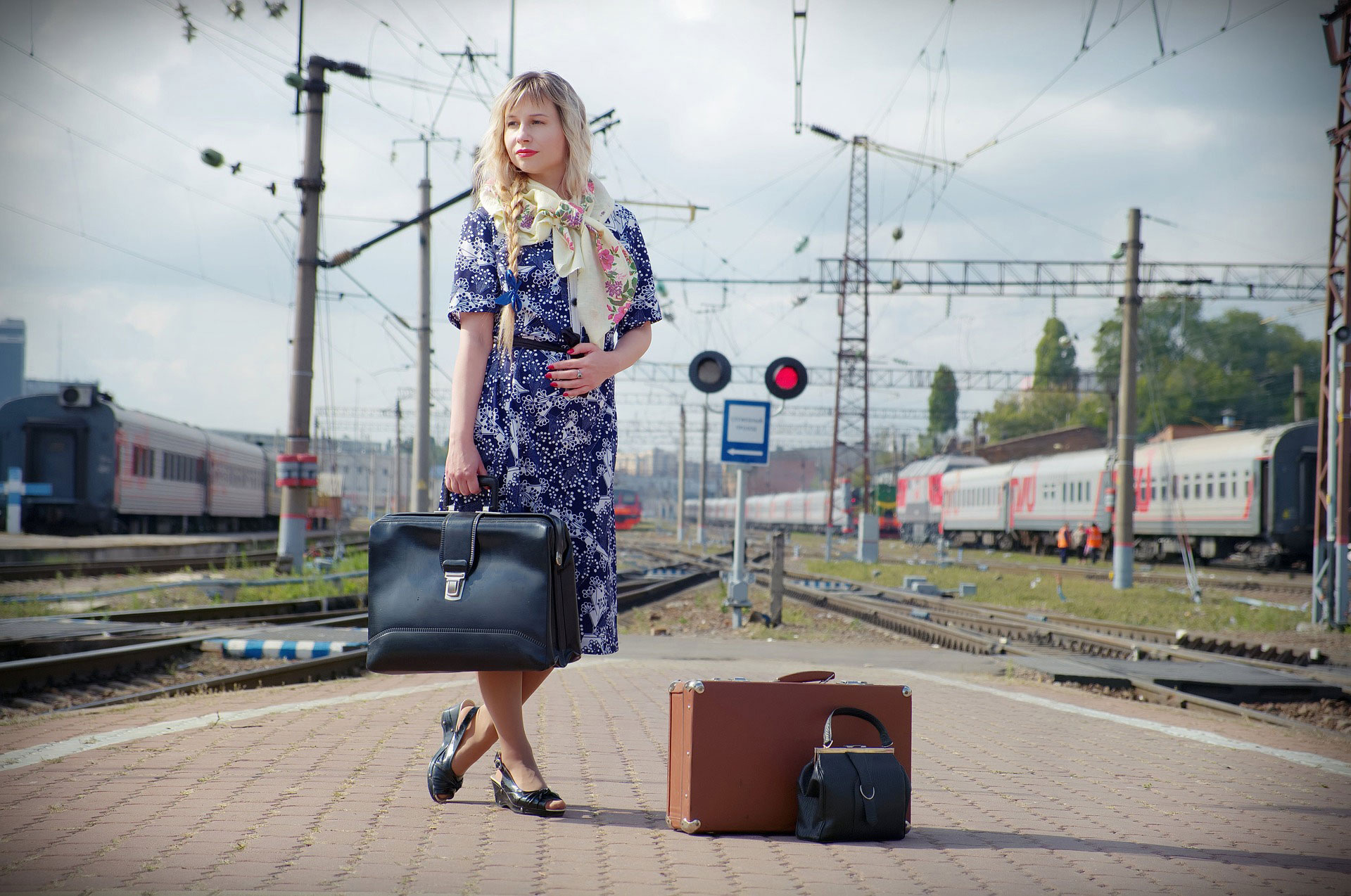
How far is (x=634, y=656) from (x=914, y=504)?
52.4m

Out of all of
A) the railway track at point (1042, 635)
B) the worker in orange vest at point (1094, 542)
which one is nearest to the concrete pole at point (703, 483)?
the worker in orange vest at point (1094, 542)

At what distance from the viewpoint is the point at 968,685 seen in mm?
8344

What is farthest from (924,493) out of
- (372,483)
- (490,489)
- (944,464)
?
(490,489)

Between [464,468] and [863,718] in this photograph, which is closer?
[464,468]

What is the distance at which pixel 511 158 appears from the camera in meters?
3.63

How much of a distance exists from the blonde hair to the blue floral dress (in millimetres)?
46

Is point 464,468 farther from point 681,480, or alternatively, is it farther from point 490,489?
point 681,480

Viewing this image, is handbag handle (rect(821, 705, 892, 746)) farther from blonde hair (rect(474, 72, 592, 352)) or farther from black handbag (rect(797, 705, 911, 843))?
blonde hair (rect(474, 72, 592, 352))

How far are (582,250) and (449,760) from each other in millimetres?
1654

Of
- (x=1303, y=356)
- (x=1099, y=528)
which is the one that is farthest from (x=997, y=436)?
(x=1099, y=528)

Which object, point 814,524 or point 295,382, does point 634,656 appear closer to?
point 295,382

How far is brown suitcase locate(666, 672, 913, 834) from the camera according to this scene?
3.43m

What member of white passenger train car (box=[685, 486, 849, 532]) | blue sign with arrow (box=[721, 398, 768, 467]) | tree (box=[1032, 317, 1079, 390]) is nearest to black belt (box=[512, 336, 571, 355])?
blue sign with arrow (box=[721, 398, 768, 467])

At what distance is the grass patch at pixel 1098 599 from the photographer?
16.2 m
